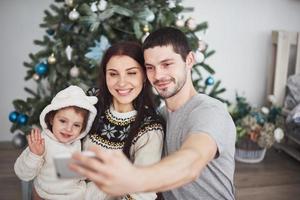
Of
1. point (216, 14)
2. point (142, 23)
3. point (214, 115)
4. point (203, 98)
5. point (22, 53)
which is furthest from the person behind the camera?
point (216, 14)

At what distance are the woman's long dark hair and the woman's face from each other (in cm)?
2

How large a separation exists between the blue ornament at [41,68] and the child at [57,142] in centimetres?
95

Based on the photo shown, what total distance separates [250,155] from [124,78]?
1.93 m

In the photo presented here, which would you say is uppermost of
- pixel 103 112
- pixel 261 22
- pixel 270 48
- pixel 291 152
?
pixel 261 22

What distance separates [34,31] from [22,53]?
8.9 inches

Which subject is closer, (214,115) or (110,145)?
(214,115)

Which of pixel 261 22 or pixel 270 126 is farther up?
pixel 261 22

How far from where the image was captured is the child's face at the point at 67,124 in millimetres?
1286

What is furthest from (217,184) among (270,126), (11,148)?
(11,148)

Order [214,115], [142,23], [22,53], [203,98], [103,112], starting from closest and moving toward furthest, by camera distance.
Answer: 1. [214,115]
2. [203,98]
3. [103,112]
4. [142,23]
5. [22,53]

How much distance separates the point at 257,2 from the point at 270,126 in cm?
138

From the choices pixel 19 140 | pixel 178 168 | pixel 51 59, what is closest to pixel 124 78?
pixel 178 168

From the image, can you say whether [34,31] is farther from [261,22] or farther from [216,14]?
[261,22]

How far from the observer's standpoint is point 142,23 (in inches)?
82.5
